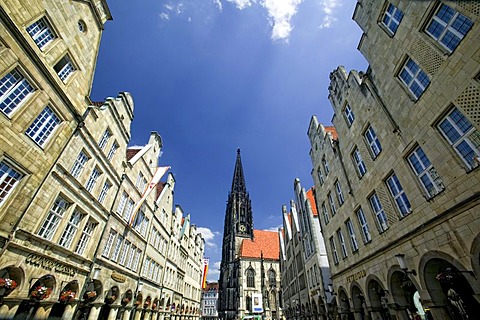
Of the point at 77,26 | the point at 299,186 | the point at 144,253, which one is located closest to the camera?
the point at 77,26

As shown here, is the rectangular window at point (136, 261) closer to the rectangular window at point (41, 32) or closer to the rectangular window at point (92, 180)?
the rectangular window at point (92, 180)

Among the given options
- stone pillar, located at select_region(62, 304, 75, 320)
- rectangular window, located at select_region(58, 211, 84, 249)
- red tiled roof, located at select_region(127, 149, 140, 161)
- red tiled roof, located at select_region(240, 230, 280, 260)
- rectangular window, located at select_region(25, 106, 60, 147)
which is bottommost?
stone pillar, located at select_region(62, 304, 75, 320)

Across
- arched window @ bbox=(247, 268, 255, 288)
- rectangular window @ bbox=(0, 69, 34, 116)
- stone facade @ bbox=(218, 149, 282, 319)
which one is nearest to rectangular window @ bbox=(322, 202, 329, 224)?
rectangular window @ bbox=(0, 69, 34, 116)

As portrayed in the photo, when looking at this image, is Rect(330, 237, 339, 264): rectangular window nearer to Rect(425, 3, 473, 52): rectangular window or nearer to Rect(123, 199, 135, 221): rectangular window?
Rect(425, 3, 473, 52): rectangular window

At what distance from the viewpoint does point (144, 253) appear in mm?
20734

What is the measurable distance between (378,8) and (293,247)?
2956cm

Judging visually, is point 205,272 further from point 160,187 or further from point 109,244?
point 109,244

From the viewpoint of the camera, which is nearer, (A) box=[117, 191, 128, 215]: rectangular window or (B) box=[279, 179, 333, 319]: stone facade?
(A) box=[117, 191, 128, 215]: rectangular window

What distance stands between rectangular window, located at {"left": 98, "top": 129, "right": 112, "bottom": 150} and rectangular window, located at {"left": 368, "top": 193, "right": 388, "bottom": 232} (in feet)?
53.9

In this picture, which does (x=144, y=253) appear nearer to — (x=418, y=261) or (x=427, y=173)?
(x=418, y=261)

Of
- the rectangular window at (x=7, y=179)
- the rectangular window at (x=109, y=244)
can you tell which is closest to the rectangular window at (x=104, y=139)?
the rectangular window at (x=7, y=179)

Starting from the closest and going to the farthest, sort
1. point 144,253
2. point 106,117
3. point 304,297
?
point 106,117, point 144,253, point 304,297

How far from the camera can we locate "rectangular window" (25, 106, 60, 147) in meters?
9.42

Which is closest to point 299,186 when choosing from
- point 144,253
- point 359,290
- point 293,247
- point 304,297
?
point 293,247
